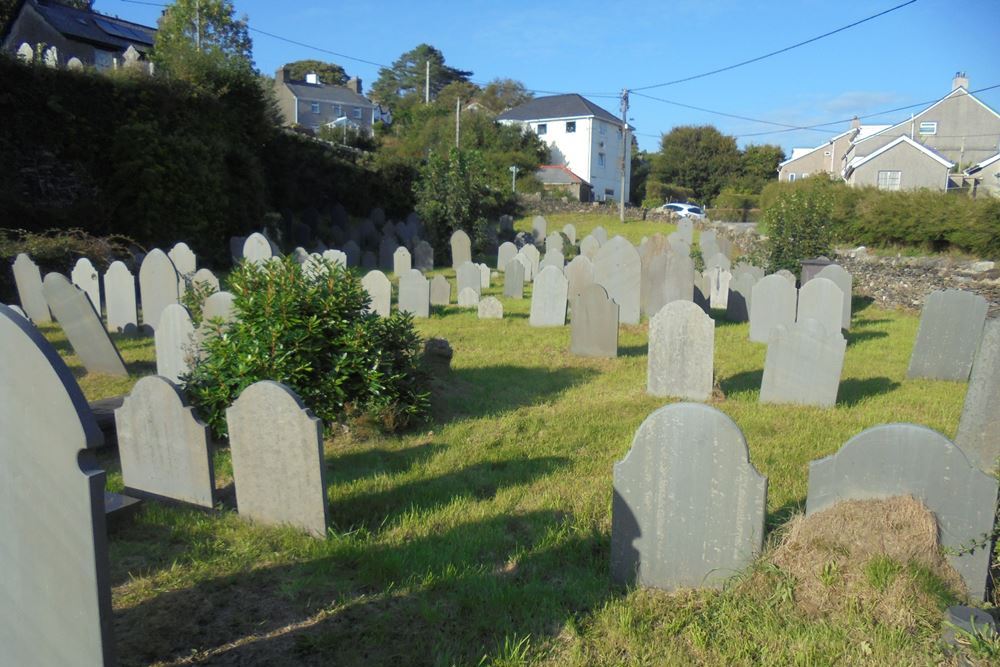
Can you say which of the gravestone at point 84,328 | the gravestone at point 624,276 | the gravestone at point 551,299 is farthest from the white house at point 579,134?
the gravestone at point 84,328

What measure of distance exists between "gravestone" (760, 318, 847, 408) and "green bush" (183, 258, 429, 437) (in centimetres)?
377

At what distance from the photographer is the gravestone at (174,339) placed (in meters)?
7.64

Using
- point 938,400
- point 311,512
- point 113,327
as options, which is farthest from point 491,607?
point 113,327

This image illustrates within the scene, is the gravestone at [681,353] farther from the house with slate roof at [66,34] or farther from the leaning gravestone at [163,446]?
the house with slate roof at [66,34]

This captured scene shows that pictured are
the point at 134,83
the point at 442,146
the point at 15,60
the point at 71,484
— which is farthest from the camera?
the point at 442,146

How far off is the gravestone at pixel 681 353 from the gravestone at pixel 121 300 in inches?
329

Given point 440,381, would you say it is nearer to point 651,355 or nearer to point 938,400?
point 651,355

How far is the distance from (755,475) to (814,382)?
440cm

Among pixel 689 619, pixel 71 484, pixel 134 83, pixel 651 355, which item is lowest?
pixel 689 619

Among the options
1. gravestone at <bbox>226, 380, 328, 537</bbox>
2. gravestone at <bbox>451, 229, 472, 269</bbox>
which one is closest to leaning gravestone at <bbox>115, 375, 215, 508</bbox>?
gravestone at <bbox>226, 380, 328, 537</bbox>

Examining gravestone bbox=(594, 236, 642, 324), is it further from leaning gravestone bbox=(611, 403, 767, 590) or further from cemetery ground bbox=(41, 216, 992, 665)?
leaning gravestone bbox=(611, 403, 767, 590)

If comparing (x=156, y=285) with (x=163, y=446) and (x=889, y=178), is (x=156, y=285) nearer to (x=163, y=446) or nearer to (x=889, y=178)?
(x=163, y=446)

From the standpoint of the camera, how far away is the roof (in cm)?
5422

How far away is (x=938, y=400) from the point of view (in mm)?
7855
